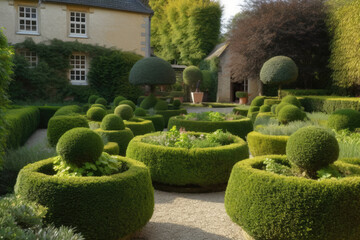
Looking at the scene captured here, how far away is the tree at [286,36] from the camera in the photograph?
64.6ft

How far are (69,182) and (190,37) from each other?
30.0 meters

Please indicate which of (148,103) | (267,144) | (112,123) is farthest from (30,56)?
(267,144)

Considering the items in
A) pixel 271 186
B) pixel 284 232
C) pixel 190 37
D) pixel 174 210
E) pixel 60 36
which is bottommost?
→ pixel 174 210

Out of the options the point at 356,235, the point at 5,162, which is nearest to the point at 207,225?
the point at 356,235

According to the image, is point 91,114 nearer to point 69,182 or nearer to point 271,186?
point 69,182

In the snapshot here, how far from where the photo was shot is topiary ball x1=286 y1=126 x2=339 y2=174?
350 centimetres

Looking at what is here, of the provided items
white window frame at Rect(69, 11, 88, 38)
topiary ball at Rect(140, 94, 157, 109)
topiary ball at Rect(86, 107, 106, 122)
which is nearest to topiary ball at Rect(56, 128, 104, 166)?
topiary ball at Rect(86, 107, 106, 122)

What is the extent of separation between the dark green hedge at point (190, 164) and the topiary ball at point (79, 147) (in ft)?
6.61

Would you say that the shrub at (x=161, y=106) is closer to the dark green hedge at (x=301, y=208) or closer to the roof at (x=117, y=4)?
the roof at (x=117, y=4)

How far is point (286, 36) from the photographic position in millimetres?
19891

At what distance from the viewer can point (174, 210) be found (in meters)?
4.74

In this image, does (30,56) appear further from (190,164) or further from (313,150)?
(313,150)

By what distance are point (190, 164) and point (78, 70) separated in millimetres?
16844

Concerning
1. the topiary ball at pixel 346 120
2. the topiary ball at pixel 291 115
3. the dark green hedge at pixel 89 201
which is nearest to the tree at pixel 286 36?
the topiary ball at pixel 291 115
